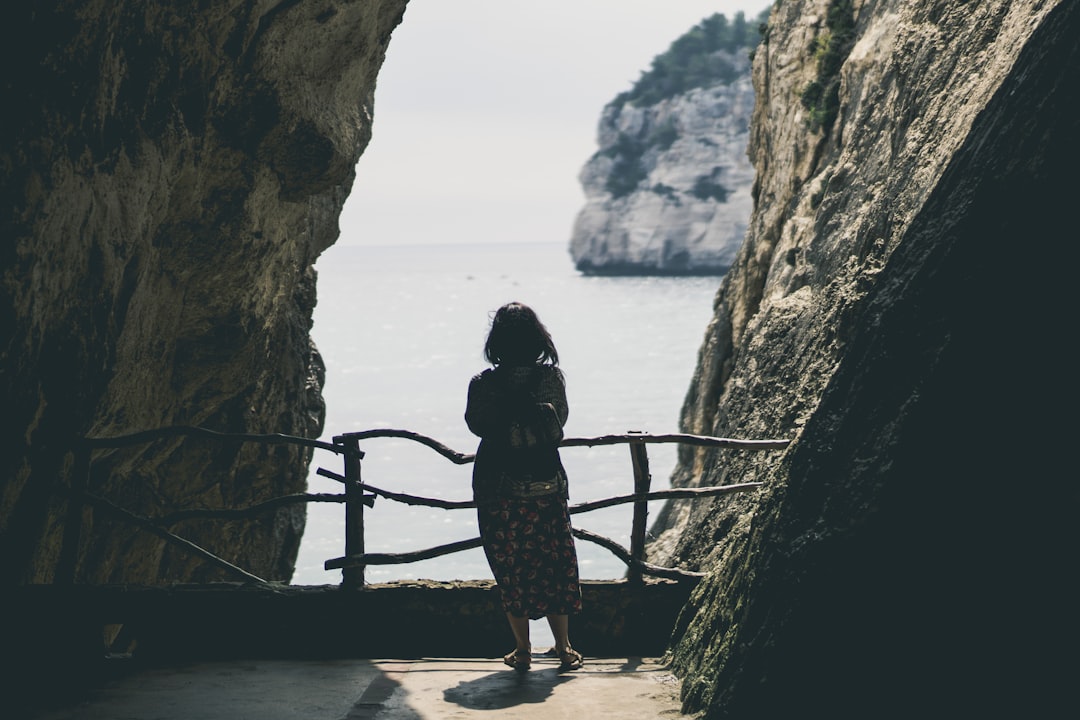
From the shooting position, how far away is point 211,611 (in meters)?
6.73

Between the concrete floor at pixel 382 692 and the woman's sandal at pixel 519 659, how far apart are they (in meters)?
0.06

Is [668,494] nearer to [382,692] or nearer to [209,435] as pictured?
[382,692]

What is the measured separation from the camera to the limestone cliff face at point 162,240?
6.21 m

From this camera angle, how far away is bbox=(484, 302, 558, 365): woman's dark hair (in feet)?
19.2

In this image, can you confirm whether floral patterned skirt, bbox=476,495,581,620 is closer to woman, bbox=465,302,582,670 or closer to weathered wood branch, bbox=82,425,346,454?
woman, bbox=465,302,582,670

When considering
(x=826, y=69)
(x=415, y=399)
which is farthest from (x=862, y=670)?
(x=415, y=399)

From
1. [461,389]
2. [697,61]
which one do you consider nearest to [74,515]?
[461,389]

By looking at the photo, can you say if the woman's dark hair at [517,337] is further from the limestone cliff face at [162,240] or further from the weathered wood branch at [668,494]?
the limestone cliff face at [162,240]

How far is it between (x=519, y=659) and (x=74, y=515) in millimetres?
2862

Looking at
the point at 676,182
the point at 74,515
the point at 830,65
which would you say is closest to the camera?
the point at 74,515

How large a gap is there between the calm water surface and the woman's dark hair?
6.90 metres

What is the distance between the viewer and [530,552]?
6012 mm

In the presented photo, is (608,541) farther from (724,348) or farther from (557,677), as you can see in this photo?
(724,348)

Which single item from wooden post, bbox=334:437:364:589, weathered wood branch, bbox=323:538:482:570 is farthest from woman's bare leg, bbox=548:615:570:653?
wooden post, bbox=334:437:364:589
